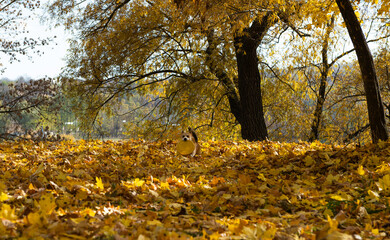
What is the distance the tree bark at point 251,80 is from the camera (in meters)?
9.04

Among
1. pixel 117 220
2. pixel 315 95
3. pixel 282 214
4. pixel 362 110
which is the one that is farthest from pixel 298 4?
pixel 362 110

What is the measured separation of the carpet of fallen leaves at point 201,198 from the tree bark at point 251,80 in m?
3.80

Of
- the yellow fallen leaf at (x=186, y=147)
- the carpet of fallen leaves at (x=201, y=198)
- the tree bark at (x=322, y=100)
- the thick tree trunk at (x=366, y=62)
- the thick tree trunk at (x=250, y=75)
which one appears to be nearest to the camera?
the carpet of fallen leaves at (x=201, y=198)

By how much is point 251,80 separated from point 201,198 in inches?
255

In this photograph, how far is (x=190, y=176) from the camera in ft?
14.0

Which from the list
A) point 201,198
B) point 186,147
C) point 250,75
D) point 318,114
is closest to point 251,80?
point 250,75

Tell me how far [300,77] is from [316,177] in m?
7.86

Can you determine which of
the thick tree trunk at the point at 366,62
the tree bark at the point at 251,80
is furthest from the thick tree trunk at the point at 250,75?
the thick tree trunk at the point at 366,62

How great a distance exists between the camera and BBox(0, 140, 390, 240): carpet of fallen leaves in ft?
6.44

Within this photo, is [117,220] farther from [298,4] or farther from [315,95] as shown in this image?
[315,95]

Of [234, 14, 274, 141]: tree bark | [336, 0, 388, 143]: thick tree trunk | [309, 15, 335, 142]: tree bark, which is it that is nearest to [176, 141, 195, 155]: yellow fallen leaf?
[336, 0, 388, 143]: thick tree trunk

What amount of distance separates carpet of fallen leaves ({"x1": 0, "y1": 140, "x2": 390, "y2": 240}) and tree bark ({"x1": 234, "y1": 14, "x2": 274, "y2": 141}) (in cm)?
380

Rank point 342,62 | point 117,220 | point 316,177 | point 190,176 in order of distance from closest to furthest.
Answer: point 117,220 → point 316,177 → point 190,176 → point 342,62

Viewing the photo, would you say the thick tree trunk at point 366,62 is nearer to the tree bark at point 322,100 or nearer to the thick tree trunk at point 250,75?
the thick tree trunk at point 250,75
